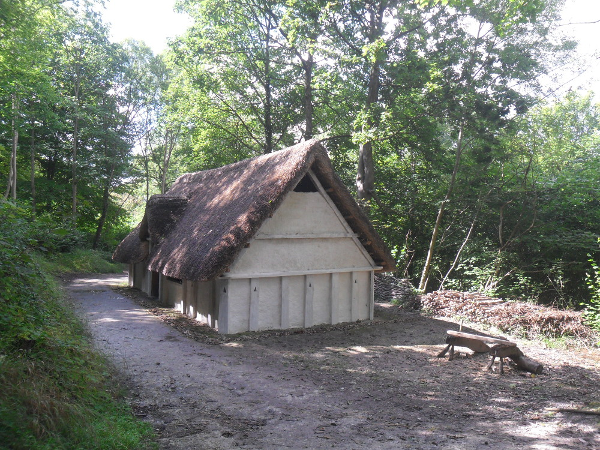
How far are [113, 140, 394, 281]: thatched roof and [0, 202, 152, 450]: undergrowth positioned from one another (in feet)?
13.6

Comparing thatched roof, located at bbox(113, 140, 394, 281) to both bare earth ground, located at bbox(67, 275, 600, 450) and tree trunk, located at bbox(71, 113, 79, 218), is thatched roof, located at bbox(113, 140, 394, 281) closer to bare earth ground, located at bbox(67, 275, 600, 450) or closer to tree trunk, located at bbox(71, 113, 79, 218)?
bare earth ground, located at bbox(67, 275, 600, 450)

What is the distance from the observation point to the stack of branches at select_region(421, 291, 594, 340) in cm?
1163

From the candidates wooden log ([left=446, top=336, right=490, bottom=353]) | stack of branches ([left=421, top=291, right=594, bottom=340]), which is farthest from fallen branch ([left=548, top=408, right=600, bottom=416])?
stack of branches ([left=421, top=291, right=594, bottom=340])

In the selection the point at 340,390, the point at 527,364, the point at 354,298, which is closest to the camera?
the point at 340,390

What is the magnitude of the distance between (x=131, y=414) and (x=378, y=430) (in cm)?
335

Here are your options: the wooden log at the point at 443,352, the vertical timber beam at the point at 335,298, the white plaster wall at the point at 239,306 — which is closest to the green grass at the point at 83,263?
the white plaster wall at the point at 239,306

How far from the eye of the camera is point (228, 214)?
1184 cm

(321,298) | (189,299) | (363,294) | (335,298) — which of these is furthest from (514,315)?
(189,299)

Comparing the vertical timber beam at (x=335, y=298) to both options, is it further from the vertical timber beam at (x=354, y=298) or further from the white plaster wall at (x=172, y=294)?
the white plaster wall at (x=172, y=294)

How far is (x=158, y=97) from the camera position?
32.6m

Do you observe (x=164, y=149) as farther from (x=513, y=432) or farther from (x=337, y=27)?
(x=513, y=432)

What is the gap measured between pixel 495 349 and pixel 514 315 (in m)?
3.98

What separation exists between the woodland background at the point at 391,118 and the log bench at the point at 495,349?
166 inches

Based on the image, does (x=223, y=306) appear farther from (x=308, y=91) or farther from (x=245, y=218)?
(x=308, y=91)
